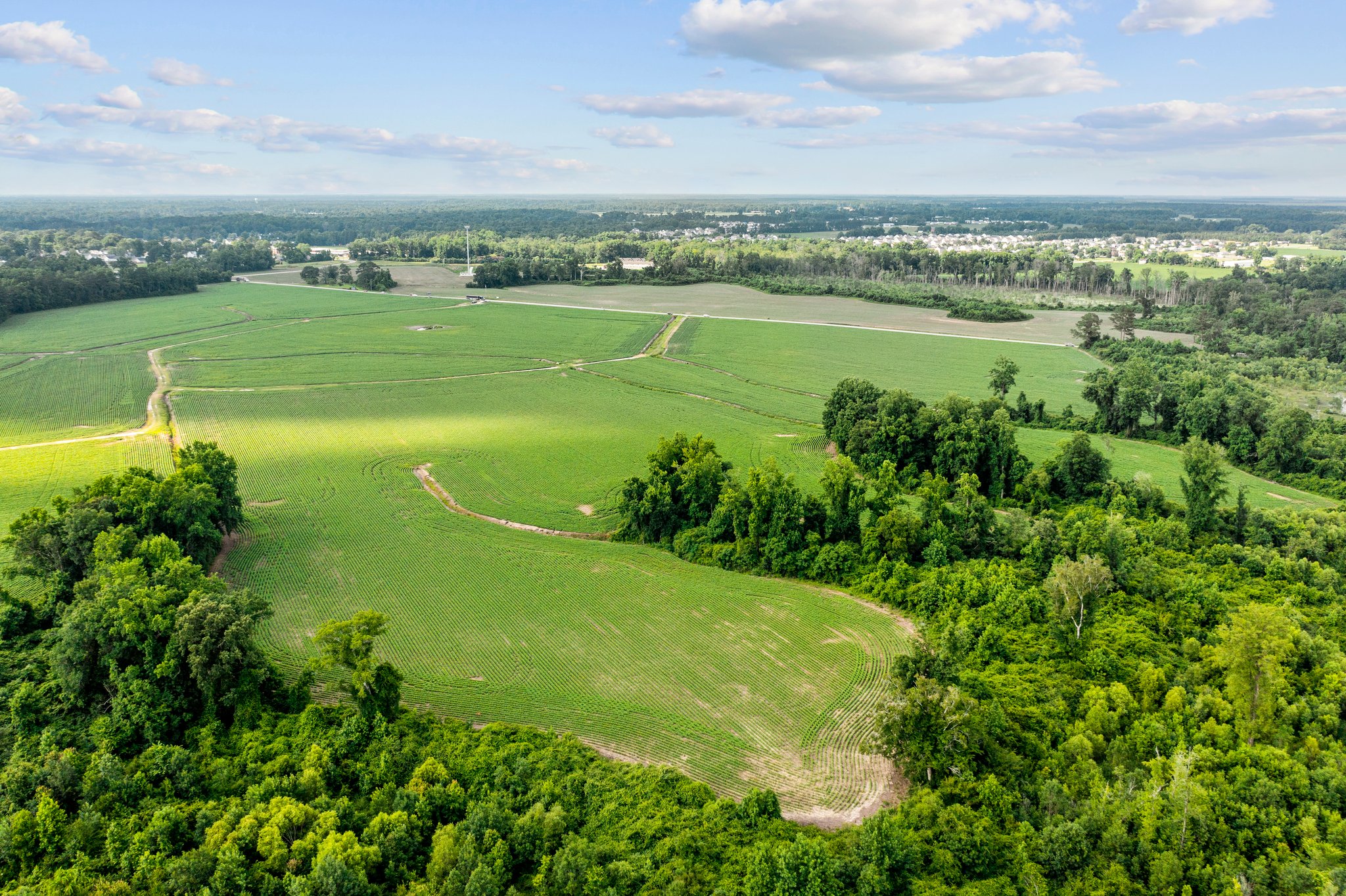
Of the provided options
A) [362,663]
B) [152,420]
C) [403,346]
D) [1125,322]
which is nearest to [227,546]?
[362,663]

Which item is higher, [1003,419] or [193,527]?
[1003,419]

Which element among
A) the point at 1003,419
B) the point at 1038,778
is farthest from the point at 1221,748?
the point at 1003,419

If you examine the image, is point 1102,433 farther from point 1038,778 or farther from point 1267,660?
point 1038,778

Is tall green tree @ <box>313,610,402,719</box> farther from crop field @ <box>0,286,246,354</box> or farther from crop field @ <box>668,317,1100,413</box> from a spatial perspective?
crop field @ <box>0,286,246,354</box>

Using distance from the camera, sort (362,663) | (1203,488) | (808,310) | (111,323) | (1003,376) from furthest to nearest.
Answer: (808,310), (111,323), (1003,376), (1203,488), (362,663)

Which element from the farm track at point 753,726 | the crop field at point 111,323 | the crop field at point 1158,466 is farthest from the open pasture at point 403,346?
the farm track at point 753,726

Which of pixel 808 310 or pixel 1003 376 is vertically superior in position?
pixel 808 310

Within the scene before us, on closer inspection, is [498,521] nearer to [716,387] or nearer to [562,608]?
[562,608]
